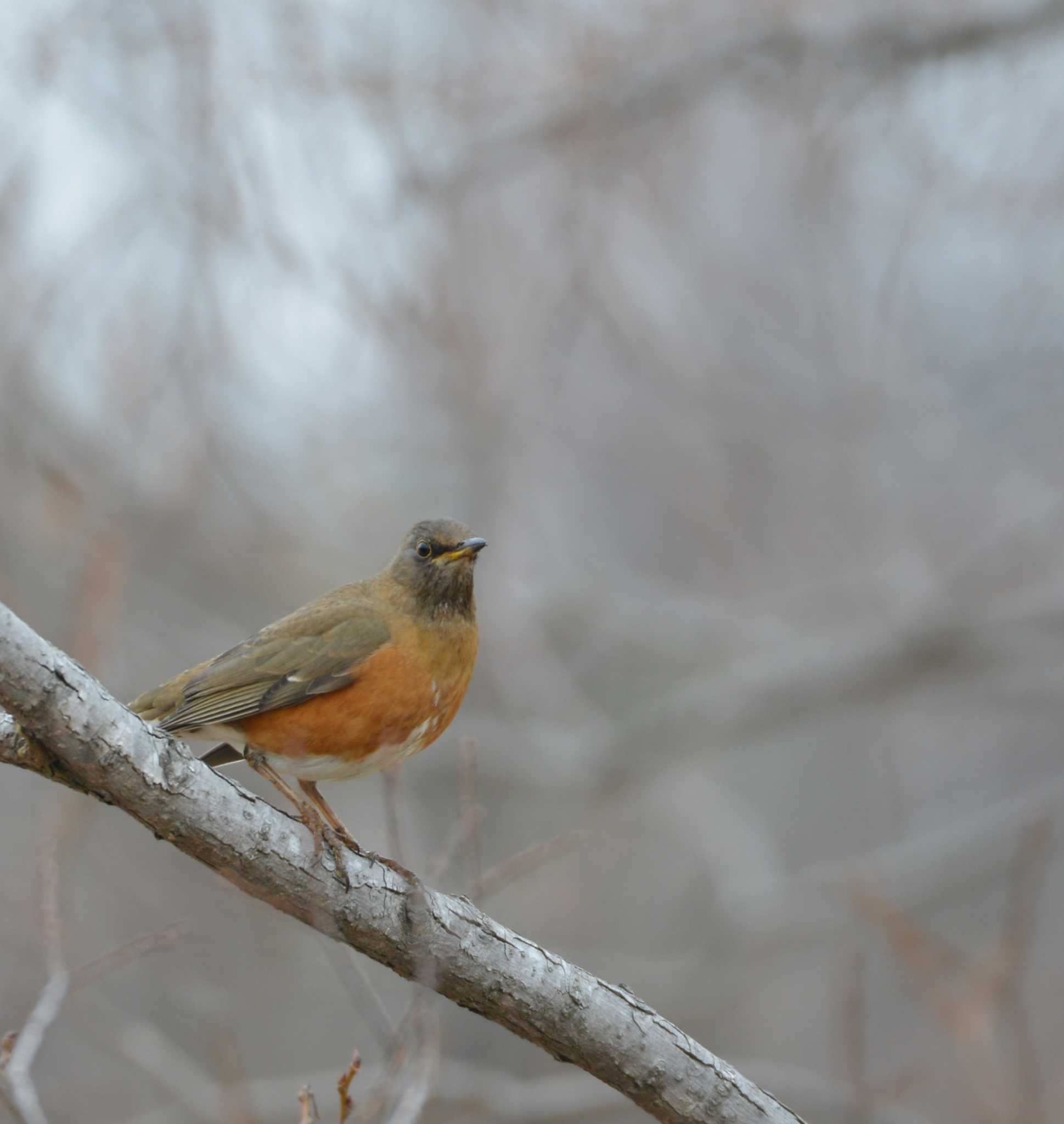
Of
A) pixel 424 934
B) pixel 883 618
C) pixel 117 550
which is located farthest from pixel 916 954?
pixel 883 618

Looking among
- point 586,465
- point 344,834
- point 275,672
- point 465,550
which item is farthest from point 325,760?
point 586,465

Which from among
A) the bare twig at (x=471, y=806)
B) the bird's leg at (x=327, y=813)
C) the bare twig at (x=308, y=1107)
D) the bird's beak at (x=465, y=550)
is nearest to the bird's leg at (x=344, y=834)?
the bird's leg at (x=327, y=813)

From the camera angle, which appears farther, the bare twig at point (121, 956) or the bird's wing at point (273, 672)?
the bird's wing at point (273, 672)

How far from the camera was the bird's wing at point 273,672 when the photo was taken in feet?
14.3

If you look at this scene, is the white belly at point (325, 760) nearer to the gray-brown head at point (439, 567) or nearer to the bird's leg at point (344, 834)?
the bird's leg at point (344, 834)

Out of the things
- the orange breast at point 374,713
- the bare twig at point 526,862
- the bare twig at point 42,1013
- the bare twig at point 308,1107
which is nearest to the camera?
the bare twig at point 42,1013

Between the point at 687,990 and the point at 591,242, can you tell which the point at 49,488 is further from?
the point at 687,990

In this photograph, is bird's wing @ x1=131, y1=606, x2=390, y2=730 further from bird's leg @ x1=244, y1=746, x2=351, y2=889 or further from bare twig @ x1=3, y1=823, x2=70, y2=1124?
bare twig @ x1=3, y1=823, x2=70, y2=1124

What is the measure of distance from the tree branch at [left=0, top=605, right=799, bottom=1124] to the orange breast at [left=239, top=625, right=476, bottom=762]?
96 centimetres

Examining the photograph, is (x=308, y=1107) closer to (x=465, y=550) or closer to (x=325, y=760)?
(x=325, y=760)

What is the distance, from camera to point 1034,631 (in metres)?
8.83

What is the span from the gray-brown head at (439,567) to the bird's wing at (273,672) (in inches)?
9.3

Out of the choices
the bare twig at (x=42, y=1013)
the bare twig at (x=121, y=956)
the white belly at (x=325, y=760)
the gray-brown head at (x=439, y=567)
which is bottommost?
the bare twig at (x=42, y=1013)

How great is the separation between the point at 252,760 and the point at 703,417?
6.36 metres
